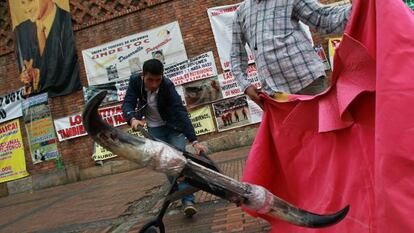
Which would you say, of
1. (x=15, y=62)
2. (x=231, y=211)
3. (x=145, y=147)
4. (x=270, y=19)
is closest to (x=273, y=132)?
(x=270, y=19)

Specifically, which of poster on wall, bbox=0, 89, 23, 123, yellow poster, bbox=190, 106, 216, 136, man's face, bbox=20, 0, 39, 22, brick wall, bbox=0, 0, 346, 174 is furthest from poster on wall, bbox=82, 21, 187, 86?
A: poster on wall, bbox=0, 89, 23, 123

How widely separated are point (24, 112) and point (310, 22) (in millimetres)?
10605

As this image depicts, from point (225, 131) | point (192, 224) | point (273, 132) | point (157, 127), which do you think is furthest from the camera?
point (225, 131)

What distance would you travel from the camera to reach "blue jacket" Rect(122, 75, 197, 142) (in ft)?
13.4

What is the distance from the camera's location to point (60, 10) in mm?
11406

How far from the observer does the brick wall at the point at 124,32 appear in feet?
35.4

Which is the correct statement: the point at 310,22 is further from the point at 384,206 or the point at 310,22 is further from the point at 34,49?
the point at 34,49

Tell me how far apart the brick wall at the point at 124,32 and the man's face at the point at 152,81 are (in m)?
6.81

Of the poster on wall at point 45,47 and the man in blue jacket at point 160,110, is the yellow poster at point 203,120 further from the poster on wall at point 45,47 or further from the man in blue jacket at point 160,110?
the man in blue jacket at point 160,110

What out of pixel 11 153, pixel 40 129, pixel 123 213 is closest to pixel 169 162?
pixel 123 213

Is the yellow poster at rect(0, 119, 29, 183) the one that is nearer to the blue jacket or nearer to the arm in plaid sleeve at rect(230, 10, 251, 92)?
the blue jacket

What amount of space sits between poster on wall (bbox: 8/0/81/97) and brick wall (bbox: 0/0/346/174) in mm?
235

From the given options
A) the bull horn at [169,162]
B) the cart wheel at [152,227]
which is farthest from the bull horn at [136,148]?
the cart wheel at [152,227]

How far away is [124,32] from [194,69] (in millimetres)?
2151
